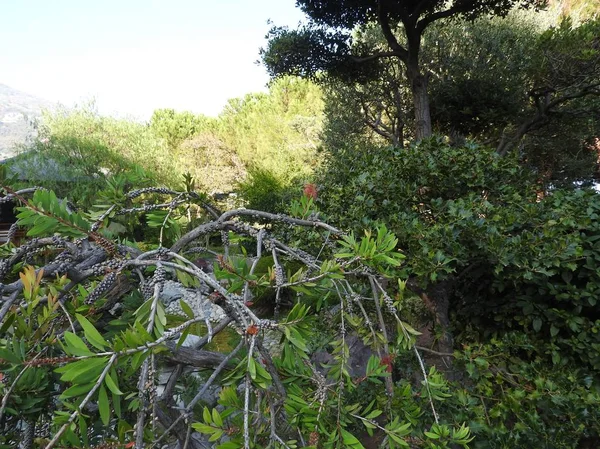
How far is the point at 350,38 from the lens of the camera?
7988mm

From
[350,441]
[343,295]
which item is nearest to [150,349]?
[350,441]

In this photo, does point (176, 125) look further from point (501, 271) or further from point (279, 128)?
point (501, 271)

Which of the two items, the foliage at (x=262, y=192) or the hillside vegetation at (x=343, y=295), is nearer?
the hillside vegetation at (x=343, y=295)

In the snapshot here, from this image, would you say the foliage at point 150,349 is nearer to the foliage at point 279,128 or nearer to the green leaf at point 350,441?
the green leaf at point 350,441

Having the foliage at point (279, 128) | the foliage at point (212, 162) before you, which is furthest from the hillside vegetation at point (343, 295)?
the foliage at point (212, 162)

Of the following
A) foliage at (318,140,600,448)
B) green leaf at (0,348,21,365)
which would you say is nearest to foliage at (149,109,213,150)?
foliage at (318,140,600,448)

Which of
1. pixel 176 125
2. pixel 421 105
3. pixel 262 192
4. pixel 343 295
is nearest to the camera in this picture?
pixel 343 295

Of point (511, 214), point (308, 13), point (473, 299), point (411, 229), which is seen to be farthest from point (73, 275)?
point (308, 13)

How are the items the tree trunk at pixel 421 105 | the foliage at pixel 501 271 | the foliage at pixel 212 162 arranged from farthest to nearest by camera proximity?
the foliage at pixel 212 162 → the tree trunk at pixel 421 105 → the foliage at pixel 501 271

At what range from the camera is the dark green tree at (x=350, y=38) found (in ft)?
23.6

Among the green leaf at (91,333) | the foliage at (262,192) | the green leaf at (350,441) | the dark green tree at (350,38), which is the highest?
the dark green tree at (350,38)

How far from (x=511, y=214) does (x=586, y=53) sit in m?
6.04

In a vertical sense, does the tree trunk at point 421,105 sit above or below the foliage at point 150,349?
above

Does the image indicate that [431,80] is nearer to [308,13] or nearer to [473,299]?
[308,13]
